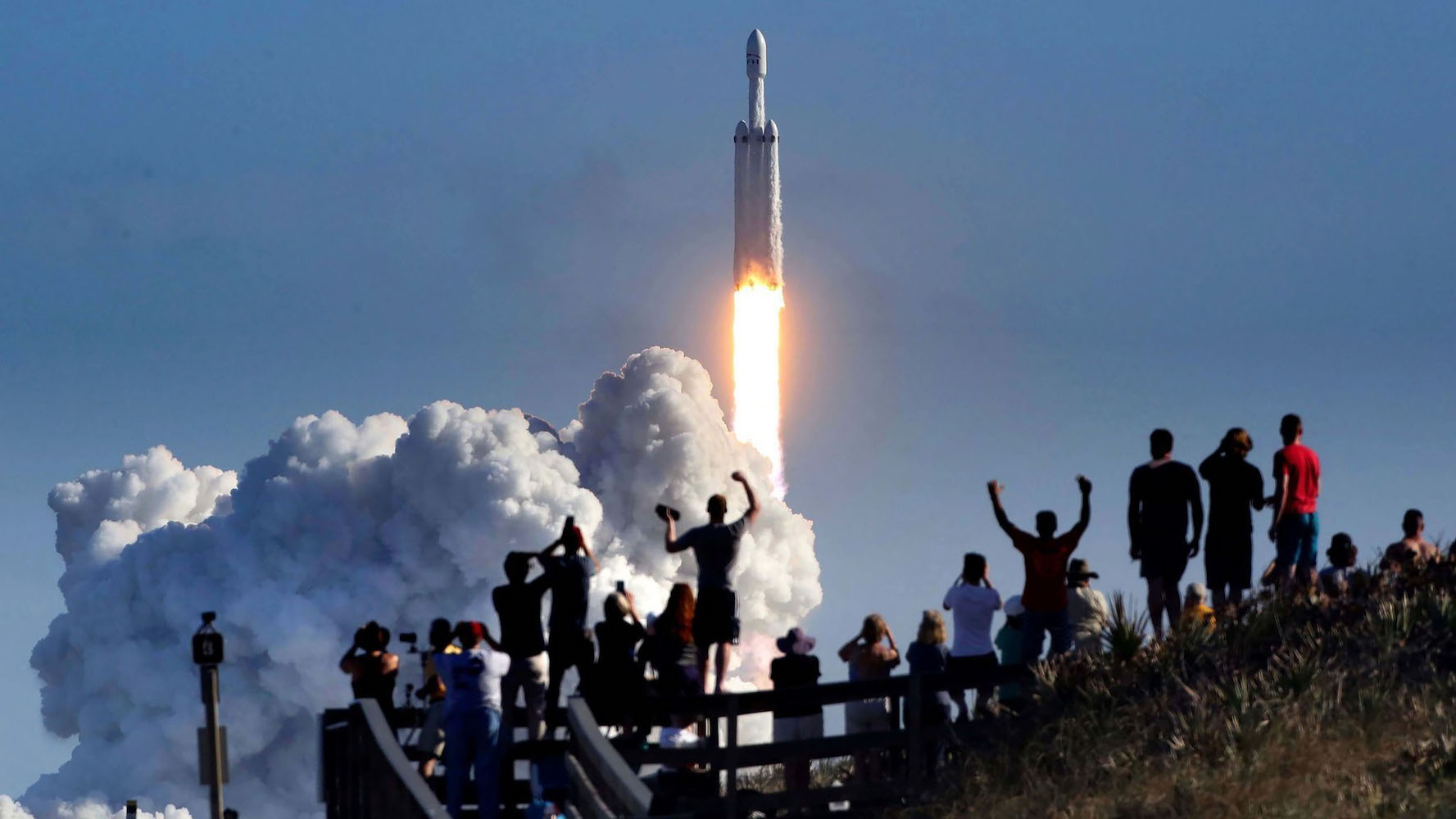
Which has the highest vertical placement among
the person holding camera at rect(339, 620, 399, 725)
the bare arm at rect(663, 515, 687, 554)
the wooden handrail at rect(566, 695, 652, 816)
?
the bare arm at rect(663, 515, 687, 554)

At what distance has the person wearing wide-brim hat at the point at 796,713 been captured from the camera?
26.8 meters

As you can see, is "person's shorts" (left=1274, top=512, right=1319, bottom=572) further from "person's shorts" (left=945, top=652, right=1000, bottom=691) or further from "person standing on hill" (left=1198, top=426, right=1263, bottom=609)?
"person's shorts" (left=945, top=652, right=1000, bottom=691)

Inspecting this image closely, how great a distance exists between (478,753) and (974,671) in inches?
202

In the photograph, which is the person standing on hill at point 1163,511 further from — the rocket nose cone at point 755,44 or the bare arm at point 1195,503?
the rocket nose cone at point 755,44

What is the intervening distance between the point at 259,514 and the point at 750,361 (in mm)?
24297

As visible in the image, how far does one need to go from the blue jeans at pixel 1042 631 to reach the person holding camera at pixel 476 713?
528cm

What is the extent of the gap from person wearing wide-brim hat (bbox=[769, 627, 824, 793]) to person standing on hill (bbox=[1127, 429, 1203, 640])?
10.9 feet

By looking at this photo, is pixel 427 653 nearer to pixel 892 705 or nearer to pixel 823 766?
pixel 892 705

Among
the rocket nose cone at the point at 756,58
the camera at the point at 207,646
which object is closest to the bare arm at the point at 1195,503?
the camera at the point at 207,646

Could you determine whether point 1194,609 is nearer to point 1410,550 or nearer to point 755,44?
point 1410,550

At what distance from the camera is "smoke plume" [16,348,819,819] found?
300 ft

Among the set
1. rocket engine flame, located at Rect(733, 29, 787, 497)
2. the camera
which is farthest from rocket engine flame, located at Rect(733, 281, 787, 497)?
the camera

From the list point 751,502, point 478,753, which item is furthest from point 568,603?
point 751,502

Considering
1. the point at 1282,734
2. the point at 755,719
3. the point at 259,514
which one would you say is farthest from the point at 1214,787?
the point at 259,514
